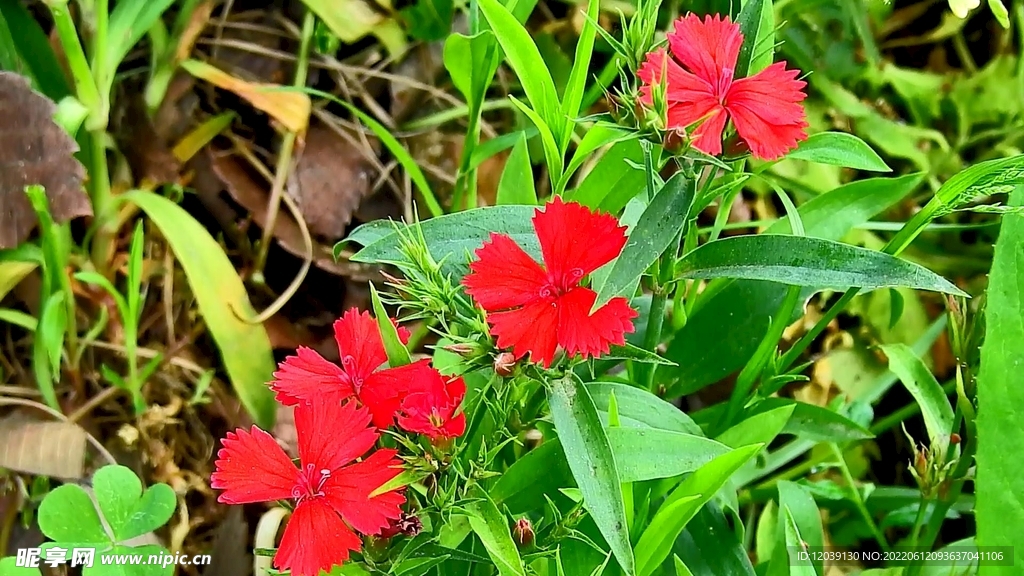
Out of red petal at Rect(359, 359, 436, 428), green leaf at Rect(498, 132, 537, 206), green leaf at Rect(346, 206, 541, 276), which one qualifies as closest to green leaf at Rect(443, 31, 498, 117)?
green leaf at Rect(498, 132, 537, 206)

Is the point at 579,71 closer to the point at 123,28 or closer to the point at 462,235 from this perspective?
the point at 462,235

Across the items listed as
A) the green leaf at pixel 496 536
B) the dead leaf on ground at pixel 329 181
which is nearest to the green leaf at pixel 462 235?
the green leaf at pixel 496 536

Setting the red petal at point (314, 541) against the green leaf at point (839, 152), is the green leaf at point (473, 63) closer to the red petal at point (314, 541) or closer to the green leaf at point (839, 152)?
the green leaf at point (839, 152)

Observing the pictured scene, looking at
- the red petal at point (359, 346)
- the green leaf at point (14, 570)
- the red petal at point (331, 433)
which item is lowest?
the green leaf at point (14, 570)

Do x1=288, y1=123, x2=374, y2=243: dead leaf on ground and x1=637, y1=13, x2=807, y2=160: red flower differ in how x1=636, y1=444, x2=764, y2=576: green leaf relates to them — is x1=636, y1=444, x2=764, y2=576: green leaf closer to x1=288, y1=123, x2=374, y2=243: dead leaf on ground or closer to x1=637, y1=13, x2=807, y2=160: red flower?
x1=637, y1=13, x2=807, y2=160: red flower

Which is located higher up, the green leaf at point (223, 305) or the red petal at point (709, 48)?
the red petal at point (709, 48)
